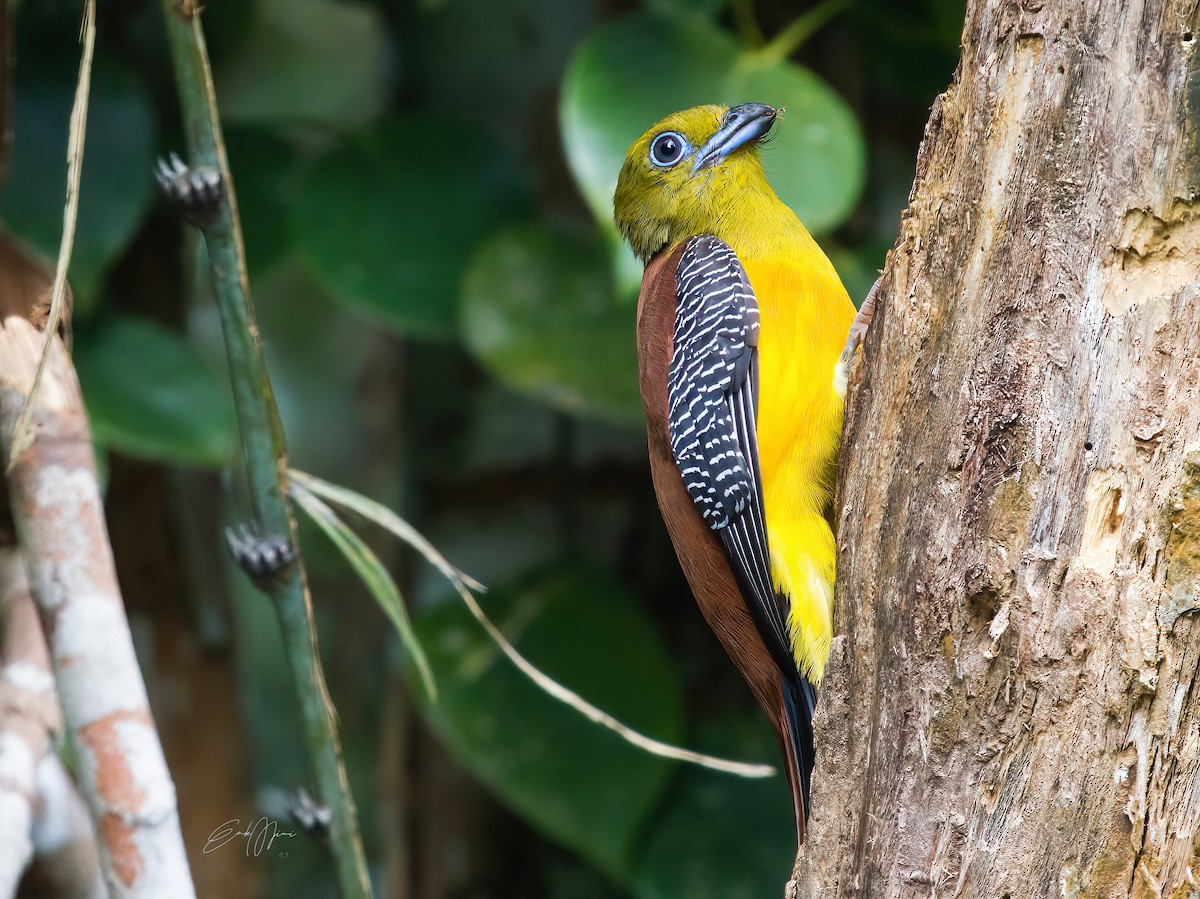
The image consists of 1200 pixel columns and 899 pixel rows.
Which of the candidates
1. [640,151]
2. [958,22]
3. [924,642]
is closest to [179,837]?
[924,642]

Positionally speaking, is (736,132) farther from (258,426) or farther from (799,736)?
(258,426)

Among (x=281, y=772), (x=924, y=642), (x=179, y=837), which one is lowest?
(x=281, y=772)

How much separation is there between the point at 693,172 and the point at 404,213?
1358 millimetres

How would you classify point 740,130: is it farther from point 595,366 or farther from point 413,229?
point 413,229

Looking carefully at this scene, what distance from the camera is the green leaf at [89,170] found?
363 cm

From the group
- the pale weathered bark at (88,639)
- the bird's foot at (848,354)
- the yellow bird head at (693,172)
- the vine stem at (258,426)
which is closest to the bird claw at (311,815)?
the vine stem at (258,426)

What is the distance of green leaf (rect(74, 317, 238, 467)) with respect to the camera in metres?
3.48

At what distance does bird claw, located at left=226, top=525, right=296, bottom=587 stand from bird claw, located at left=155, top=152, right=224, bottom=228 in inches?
16.3

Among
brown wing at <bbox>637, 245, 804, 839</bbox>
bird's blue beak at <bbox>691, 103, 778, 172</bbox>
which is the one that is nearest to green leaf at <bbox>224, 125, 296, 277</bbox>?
bird's blue beak at <bbox>691, 103, 778, 172</bbox>

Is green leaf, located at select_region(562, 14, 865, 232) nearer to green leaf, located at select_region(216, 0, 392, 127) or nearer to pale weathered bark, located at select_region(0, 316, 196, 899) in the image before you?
pale weathered bark, located at select_region(0, 316, 196, 899)

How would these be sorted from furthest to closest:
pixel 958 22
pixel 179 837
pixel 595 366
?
pixel 958 22, pixel 595 366, pixel 179 837

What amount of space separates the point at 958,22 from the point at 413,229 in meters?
1.93

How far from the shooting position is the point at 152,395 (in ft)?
12.0

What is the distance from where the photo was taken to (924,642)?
5.17 ft
